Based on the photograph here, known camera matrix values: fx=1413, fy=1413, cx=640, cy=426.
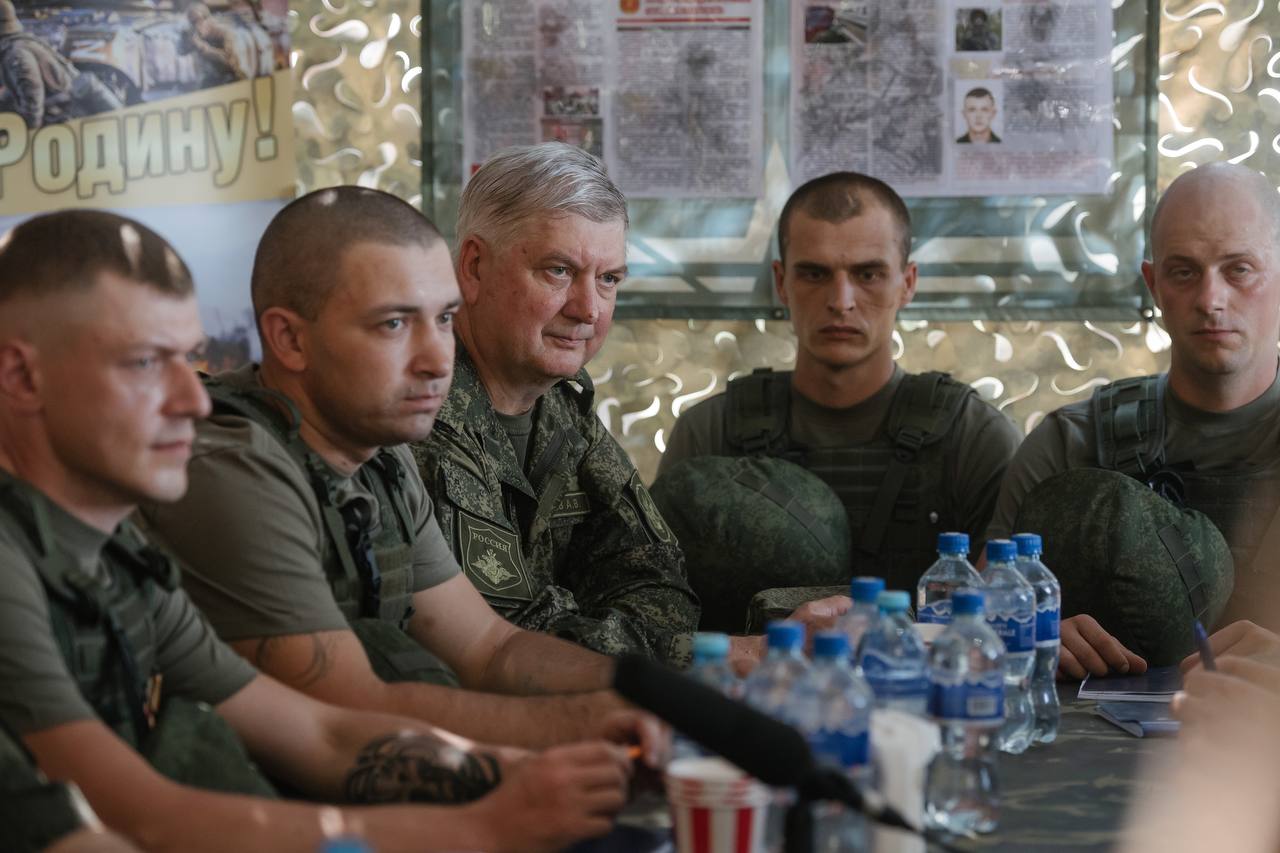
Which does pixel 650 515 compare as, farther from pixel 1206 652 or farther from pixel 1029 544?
pixel 1206 652

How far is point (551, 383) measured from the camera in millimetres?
2889

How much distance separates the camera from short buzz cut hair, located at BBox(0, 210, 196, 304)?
1.49m

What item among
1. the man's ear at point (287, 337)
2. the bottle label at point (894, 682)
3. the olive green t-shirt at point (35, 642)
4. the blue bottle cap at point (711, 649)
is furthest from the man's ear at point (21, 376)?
the bottle label at point (894, 682)

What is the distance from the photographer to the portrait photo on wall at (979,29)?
3.74 metres

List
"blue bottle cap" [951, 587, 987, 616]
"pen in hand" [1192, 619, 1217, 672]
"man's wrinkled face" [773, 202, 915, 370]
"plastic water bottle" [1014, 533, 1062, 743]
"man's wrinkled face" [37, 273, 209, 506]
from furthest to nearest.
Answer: "man's wrinkled face" [773, 202, 915, 370] < "plastic water bottle" [1014, 533, 1062, 743] < "pen in hand" [1192, 619, 1217, 672] < "blue bottle cap" [951, 587, 987, 616] < "man's wrinkled face" [37, 273, 209, 506]

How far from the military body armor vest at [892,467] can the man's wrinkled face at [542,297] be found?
74cm

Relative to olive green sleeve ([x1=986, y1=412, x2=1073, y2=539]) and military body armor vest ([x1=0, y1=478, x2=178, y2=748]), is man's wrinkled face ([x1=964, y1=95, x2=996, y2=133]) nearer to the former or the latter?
olive green sleeve ([x1=986, y1=412, x2=1073, y2=539])

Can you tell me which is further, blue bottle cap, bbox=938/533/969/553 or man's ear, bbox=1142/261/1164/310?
man's ear, bbox=1142/261/1164/310

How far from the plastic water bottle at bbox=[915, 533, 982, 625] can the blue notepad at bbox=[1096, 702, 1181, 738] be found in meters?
0.27

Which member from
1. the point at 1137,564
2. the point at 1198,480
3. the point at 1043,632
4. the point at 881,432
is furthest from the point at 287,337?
the point at 1198,480

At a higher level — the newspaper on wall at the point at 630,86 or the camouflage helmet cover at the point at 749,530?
the newspaper on wall at the point at 630,86

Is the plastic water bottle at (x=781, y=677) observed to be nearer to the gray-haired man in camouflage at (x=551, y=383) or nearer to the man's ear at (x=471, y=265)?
the gray-haired man in camouflage at (x=551, y=383)

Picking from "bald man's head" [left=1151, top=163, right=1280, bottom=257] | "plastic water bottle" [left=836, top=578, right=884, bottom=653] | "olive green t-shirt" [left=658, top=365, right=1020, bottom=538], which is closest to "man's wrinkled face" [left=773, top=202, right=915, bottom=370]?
"olive green t-shirt" [left=658, top=365, right=1020, bottom=538]

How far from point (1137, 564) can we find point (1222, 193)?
3.42 ft
